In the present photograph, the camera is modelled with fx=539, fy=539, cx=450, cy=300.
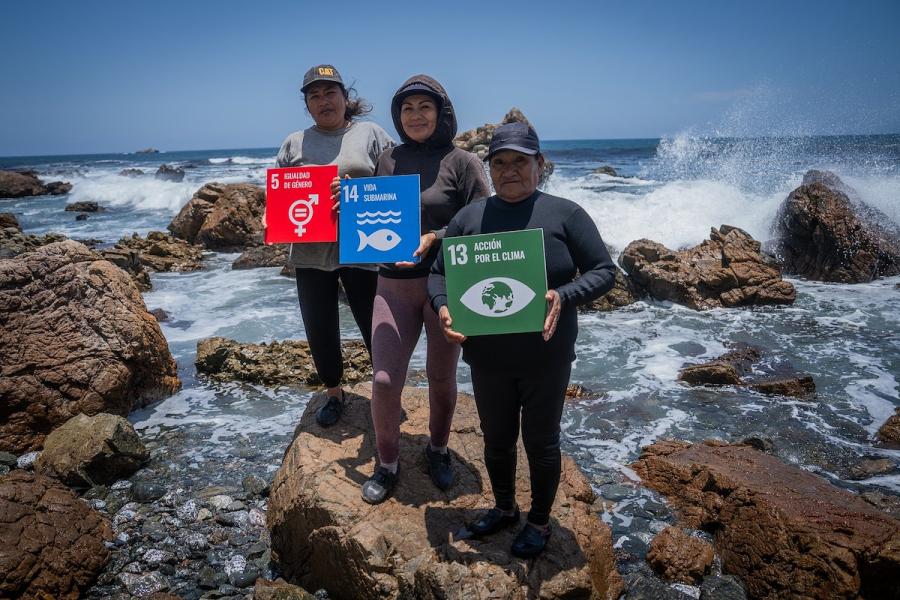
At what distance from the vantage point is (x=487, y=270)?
2.24 m

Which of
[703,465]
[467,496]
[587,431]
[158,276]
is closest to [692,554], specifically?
[703,465]

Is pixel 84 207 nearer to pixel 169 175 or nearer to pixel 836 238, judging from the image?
pixel 169 175

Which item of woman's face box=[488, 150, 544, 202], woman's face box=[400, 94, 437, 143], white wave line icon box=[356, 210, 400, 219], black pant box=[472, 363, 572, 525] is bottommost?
black pant box=[472, 363, 572, 525]

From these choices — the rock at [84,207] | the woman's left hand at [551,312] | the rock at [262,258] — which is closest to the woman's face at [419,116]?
the woman's left hand at [551,312]

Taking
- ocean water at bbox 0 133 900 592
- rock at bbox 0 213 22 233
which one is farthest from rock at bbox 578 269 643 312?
rock at bbox 0 213 22 233

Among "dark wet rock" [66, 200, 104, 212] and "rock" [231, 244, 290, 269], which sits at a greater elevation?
"dark wet rock" [66, 200, 104, 212]

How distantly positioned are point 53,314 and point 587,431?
5271 millimetres

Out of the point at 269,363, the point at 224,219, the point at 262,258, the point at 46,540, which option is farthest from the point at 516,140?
the point at 224,219

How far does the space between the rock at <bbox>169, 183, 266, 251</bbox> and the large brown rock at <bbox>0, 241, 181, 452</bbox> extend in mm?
9121

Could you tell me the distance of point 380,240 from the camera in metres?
2.80

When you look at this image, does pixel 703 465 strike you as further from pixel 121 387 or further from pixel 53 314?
pixel 53 314

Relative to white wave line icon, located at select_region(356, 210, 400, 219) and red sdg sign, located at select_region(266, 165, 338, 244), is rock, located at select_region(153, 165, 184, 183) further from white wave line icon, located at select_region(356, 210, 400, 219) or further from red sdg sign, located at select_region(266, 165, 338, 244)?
white wave line icon, located at select_region(356, 210, 400, 219)

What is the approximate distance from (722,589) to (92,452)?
446cm

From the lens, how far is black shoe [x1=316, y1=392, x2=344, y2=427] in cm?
371
